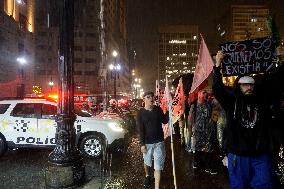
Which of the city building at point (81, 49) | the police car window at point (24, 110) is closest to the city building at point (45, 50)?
the city building at point (81, 49)

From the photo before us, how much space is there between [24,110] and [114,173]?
439cm

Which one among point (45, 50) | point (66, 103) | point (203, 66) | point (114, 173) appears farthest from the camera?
point (45, 50)

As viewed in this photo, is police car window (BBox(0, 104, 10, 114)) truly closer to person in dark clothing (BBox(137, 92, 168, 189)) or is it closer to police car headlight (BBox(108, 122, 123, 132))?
police car headlight (BBox(108, 122, 123, 132))

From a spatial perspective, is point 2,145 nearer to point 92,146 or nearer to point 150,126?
point 92,146

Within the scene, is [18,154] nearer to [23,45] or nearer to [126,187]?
[126,187]


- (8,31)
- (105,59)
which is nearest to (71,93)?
(8,31)

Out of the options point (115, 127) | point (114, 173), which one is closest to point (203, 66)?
point (114, 173)

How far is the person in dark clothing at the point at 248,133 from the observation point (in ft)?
14.4

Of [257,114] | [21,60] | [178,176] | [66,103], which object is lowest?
[178,176]

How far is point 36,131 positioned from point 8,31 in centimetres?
3190

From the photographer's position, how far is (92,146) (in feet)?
37.3

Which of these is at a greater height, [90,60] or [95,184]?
[90,60]

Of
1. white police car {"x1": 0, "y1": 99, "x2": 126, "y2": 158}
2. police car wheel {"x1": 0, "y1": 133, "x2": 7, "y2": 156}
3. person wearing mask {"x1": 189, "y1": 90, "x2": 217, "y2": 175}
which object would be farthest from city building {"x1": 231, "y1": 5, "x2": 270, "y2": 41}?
person wearing mask {"x1": 189, "y1": 90, "x2": 217, "y2": 175}

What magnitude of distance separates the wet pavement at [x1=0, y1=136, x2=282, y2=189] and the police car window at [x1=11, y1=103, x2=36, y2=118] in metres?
1.31
